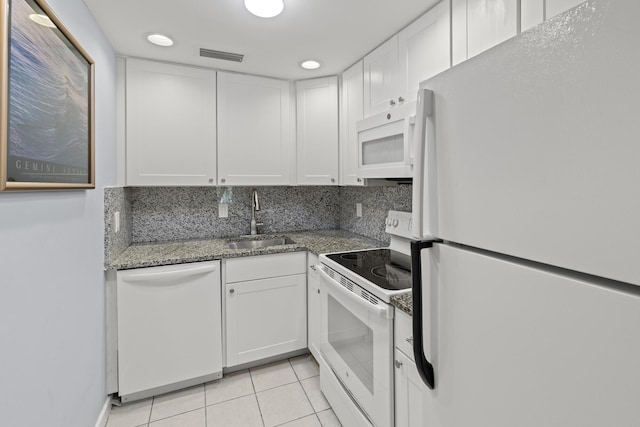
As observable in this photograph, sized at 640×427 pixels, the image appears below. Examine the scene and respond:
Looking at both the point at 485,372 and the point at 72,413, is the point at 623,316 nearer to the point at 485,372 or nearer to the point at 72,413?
the point at 485,372

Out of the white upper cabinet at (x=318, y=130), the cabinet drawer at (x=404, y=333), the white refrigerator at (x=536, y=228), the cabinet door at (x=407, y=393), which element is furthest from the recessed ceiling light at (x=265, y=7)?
the cabinet door at (x=407, y=393)

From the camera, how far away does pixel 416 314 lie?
2.81 feet

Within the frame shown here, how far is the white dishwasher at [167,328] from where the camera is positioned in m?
1.91

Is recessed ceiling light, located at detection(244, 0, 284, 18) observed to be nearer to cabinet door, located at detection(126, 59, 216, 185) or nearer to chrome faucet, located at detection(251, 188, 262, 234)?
cabinet door, located at detection(126, 59, 216, 185)

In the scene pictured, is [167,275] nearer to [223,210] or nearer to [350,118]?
[223,210]

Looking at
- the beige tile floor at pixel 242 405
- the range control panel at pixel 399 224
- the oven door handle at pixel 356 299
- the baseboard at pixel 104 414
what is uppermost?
the range control panel at pixel 399 224

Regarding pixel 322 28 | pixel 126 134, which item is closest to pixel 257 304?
pixel 126 134

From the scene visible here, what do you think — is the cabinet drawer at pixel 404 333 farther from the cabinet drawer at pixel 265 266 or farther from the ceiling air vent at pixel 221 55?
the ceiling air vent at pixel 221 55

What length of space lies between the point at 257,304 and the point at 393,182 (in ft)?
4.21

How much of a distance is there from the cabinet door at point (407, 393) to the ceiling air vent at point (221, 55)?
2.06 m

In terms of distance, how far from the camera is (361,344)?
59.6 inches

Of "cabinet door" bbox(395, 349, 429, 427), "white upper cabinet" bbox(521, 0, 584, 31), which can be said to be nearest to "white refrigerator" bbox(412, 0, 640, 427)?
"cabinet door" bbox(395, 349, 429, 427)

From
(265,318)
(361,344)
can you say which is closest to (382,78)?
(361,344)

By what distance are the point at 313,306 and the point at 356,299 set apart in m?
0.87
